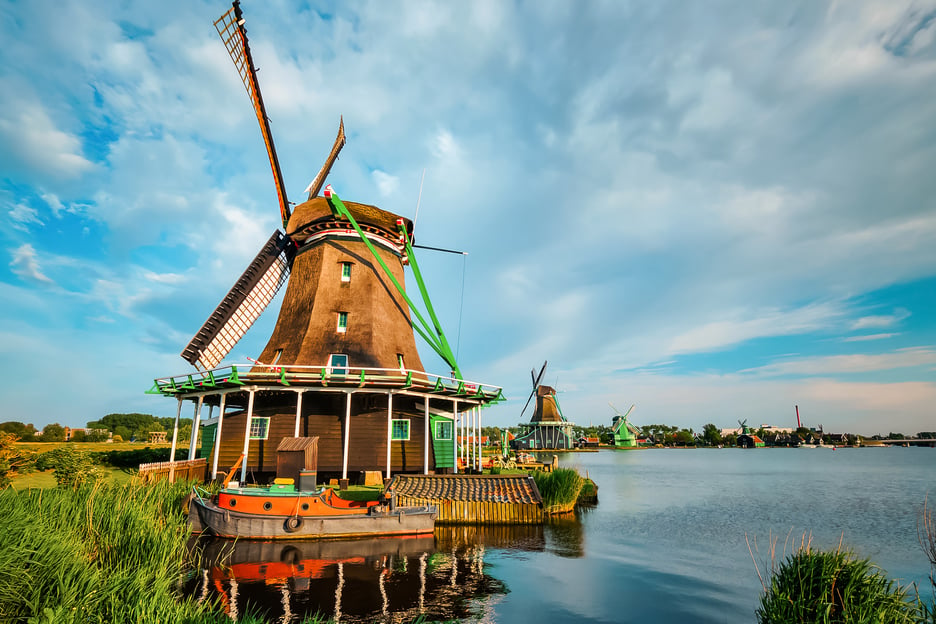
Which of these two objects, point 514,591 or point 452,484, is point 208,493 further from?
point 514,591

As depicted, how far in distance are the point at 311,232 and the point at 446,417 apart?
13548mm

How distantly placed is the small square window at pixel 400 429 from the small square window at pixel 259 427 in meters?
5.97

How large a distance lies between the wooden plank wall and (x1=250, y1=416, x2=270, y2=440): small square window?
26.8 ft

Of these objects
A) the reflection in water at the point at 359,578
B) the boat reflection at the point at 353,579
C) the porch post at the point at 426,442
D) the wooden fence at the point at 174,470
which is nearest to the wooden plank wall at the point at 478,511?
the reflection in water at the point at 359,578

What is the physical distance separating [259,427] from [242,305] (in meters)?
9.03

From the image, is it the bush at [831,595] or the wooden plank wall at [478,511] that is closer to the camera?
the bush at [831,595]

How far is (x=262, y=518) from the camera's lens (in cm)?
1465

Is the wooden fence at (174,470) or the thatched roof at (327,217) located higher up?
Result: the thatched roof at (327,217)

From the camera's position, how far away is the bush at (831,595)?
6.62 m

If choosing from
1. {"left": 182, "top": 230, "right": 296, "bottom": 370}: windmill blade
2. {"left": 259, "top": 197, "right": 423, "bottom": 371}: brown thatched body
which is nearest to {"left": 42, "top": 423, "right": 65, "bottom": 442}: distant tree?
{"left": 182, "top": 230, "right": 296, "bottom": 370}: windmill blade

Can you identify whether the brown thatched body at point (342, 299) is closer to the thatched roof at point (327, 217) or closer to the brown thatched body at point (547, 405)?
the thatched roof at point (327, 217)

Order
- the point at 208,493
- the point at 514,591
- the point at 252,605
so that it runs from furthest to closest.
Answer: the point at 208,493 → the point at 514,591 → the point at 252,605

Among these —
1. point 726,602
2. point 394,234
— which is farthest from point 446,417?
point 726,602

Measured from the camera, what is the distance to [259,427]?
22.4m
